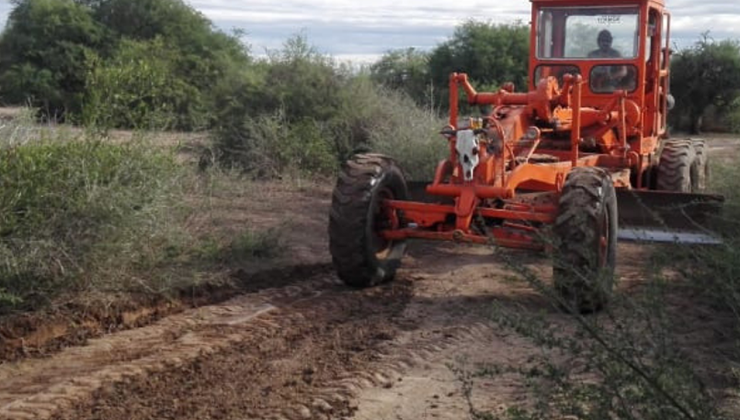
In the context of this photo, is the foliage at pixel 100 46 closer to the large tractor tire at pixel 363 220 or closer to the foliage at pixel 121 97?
the foliage at pixel 121 97

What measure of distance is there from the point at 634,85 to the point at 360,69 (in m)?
8.01

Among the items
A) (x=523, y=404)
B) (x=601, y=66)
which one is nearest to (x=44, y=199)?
(x=523, y=404)

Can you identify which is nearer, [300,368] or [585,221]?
[300,368]

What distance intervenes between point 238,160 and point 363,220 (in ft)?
24.8

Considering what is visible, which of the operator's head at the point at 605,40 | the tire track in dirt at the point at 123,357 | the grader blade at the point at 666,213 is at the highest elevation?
the operator's head at the point at 605,40

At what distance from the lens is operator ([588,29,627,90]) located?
11.1 meters

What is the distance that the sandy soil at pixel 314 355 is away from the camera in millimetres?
5969

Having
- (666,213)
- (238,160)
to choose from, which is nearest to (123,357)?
(666,213)

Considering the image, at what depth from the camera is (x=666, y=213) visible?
31.2ft

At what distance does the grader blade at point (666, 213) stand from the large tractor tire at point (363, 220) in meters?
2.18

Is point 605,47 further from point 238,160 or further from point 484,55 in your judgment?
point 484,55

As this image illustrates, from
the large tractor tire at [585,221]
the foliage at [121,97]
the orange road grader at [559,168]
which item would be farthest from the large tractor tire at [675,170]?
the foliage at [121,97]

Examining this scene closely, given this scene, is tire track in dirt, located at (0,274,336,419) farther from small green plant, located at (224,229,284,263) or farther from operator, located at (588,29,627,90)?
operator, located at (588,29,627,90)

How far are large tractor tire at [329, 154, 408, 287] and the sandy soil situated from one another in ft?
0.71
